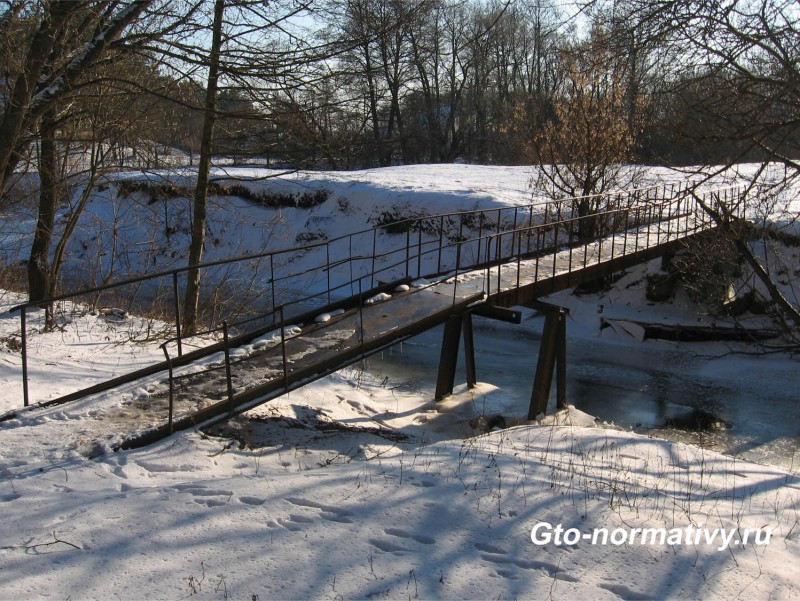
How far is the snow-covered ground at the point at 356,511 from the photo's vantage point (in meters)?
3.77

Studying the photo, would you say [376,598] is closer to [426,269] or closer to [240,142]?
[240,142]

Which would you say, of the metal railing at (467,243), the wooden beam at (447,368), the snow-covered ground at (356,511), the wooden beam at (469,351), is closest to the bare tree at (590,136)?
the metal railing at (467,243)

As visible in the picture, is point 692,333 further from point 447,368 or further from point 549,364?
point 447,368

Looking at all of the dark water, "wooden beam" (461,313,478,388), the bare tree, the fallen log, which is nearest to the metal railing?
the bare tree

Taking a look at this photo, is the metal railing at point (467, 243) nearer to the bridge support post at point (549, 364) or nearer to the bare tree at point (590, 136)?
the bare tree at point (590, 136)

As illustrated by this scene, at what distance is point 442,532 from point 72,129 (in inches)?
361

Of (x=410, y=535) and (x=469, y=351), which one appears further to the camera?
(x=469, y=351)

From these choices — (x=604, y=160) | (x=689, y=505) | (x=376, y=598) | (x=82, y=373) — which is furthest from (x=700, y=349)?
(x=376, y=598)

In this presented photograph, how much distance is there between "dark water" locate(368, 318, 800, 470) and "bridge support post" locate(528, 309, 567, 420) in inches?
19.3

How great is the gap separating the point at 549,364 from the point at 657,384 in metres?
3.80

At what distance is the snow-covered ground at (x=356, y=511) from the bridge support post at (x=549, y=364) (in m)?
2.35

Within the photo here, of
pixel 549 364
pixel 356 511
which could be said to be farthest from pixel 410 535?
pixel 549 364

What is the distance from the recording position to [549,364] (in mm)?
10523

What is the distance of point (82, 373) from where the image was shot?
793 centimetres
